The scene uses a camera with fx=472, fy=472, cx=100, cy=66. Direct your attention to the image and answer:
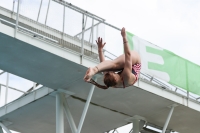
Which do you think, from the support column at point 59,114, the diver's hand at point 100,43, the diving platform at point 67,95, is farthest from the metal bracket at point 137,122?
the diver's hand at point 100,43

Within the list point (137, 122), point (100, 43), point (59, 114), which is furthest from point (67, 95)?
point (100, 43)

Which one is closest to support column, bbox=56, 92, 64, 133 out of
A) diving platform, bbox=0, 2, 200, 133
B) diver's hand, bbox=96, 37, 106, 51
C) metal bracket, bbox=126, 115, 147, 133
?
diving platform, bbox=0, 2, 200, 133

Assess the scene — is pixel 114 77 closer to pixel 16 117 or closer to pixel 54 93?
pixel 54 93

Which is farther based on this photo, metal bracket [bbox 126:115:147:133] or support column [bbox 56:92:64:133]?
metal bracket [bbox 126:115:147:133]

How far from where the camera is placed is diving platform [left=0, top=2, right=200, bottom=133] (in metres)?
15.9

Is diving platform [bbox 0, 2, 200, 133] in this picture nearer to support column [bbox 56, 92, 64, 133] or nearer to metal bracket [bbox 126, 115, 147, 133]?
support column [bbox 56, 92, 64, 133]

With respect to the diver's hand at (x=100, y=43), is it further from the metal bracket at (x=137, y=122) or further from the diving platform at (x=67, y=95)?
the metal bracket at (x=137, y=122)

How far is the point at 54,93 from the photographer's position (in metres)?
18.9

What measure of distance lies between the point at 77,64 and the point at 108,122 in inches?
260

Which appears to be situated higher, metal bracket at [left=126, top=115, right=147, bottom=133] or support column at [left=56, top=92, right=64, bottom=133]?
metal bracket at [left=126, top=115, right=147, bottom=133]

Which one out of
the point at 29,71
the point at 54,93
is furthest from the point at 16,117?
the point at 29,71

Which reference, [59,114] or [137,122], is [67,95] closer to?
[59,114]

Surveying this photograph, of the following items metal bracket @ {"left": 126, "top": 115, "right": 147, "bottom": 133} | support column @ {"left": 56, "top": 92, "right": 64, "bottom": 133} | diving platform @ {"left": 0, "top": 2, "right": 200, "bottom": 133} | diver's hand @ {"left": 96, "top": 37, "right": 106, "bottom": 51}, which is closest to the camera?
diver's hand @ {"left": 96, "top": 37, "right": 106, "bottom": 51}

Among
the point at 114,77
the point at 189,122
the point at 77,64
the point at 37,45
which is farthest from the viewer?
the point at 189,122
